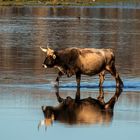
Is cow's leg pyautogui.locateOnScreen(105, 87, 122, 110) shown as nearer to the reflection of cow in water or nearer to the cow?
the reflection of cow in water

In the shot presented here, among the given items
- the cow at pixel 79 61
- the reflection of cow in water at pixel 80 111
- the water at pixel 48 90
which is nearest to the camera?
the water at pixel 48 90

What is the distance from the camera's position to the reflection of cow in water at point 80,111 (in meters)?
16.0

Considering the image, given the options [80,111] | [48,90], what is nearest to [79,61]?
[48,90]

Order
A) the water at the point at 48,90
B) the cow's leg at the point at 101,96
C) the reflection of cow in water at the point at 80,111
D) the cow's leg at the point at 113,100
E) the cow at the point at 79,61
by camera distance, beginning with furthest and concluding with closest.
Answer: the cow at the point at 79,61, the cow's leg at the point at 101,96, the cow's leg at the point at 113,100, the reflection of cow in water at the point at 80,111, the water at the point at 48,90

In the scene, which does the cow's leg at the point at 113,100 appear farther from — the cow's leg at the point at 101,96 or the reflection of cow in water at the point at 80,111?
the cow's leg at the point at 101,96

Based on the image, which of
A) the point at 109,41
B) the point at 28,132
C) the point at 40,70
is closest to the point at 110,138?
the point at 28,132

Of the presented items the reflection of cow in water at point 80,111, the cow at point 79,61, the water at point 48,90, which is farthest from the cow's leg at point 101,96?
the cow at point 79,61

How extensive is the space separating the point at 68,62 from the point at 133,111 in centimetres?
426

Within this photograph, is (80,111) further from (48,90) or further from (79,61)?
(79,61)

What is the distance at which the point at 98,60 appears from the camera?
2134 centimetres

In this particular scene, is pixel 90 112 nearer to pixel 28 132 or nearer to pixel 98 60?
pixel 28 132

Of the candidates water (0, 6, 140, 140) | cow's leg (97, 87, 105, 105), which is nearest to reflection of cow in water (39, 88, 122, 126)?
cow's leg (97, 87, 105, 105)

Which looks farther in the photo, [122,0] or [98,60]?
[122,0]

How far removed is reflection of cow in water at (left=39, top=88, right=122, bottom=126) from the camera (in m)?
16.0
